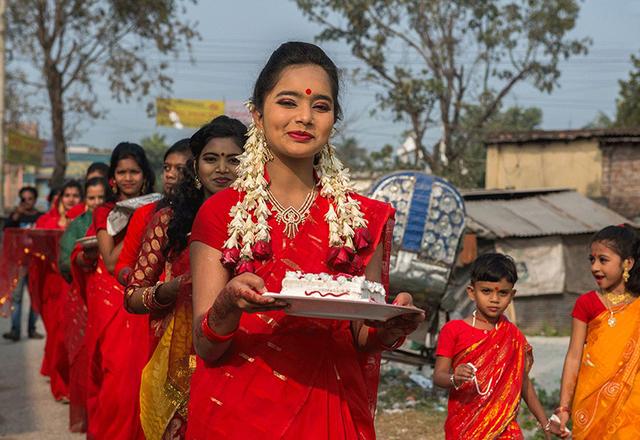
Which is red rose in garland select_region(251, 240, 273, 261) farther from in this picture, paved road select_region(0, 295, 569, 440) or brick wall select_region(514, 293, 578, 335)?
brick wall select_region(514, 293, 578, 335)

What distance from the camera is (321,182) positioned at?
3049 millimetres

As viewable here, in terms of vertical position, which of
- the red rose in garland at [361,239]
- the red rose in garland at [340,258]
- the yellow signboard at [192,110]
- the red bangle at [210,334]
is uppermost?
the yellow signboard at [192,110]

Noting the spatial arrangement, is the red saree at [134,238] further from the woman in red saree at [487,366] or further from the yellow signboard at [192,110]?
the yellow signboard at [192,110]

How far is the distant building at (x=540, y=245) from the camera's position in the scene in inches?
654

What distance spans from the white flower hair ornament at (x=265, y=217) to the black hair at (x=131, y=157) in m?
3.74

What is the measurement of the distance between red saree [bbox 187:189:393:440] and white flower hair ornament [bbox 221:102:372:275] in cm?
4

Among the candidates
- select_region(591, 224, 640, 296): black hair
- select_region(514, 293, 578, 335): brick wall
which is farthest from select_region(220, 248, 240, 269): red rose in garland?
select_region(514, 293, 578, 335): brick wall

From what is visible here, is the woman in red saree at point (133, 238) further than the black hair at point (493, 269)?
No

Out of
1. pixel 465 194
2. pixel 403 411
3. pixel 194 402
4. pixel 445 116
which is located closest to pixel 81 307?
pixel 403 411

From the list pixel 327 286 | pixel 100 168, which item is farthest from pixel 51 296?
pixel 327 286

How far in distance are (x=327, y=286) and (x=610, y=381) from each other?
10.6 feet

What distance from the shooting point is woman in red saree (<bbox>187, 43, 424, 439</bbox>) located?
2.80 meters

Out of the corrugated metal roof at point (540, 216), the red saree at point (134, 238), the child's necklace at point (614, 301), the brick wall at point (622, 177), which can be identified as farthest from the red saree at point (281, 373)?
the brick wall at point (622, 177)

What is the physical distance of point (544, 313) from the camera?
57.1ft
